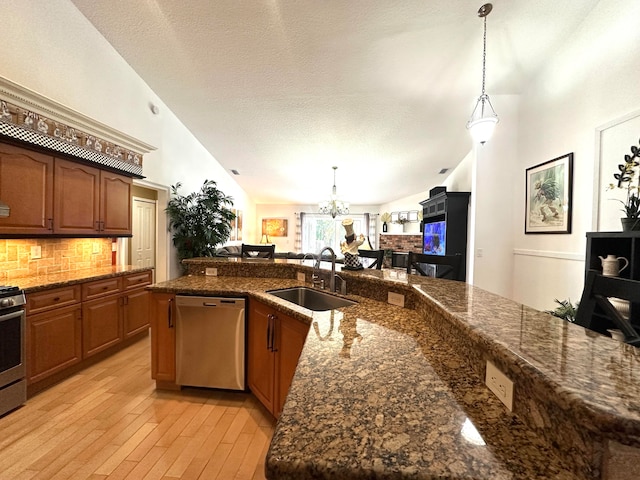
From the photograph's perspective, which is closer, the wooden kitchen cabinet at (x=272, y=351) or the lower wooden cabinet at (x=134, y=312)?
the wooden kitchen cabinet at (x=272, y=351)

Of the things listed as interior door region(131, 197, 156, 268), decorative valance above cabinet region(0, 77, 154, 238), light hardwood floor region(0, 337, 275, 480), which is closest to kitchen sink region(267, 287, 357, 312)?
light hardwood floor region(0, 337, 275, 480)

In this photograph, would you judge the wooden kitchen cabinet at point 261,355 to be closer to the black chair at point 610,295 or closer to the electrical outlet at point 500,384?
the electrical outlet at point 500,384

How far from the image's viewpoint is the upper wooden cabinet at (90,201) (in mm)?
2746

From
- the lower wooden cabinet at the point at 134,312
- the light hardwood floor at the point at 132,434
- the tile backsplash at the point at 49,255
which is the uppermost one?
the tile backsplash at the point at 49,255

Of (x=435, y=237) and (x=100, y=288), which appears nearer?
(x=100, y=288)

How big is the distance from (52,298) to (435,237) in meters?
5.17

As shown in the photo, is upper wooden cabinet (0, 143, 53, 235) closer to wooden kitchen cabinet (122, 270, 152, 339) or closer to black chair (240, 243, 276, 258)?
wooden kitchen cabinet (122, 270, 152, 339)

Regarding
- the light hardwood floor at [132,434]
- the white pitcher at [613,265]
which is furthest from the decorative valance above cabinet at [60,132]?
the white pitcher at [613,265]

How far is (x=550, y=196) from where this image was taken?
3.28m

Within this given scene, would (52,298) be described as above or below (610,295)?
below

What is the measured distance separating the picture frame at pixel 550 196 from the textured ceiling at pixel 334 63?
3.92ft

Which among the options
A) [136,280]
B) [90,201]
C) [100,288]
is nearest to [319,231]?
[136,280]

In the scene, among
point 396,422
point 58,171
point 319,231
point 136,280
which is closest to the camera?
point 396,422

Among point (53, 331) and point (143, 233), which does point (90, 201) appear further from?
point (143, 233)
